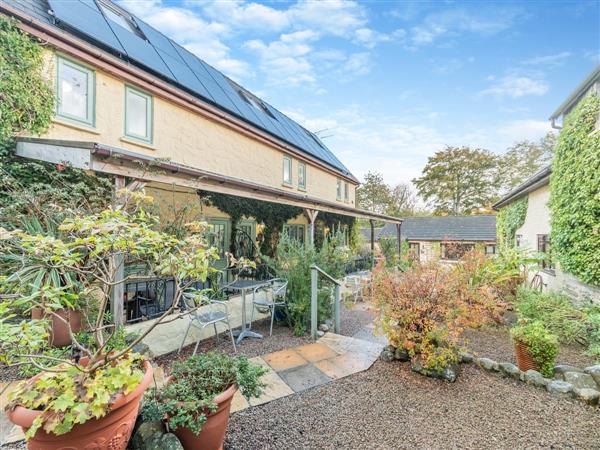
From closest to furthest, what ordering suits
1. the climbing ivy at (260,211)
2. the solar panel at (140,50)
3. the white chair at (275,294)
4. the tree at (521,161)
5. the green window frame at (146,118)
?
the white chair at (275,294) < the green window frame at (146,118) < the solar panel at (140,50) < the climbing ivy at (260,211) < the tree at (521,161)

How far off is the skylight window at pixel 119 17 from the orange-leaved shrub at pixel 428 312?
1013 centimetres

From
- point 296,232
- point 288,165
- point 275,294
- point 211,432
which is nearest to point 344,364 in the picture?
point 275,294

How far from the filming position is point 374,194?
37.5 metres

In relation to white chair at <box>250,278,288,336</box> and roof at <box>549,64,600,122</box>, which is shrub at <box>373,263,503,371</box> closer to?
white chair at <box>250,278,288,336</box>

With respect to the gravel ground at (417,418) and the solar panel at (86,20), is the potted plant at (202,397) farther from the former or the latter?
the solar panel at (86,20)

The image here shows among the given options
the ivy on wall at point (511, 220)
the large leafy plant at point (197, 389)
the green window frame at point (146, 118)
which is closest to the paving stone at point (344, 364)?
the large leafy plant at point (197, 389)

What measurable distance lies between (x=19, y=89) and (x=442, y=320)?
7.81m

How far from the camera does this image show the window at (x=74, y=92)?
5.51 m

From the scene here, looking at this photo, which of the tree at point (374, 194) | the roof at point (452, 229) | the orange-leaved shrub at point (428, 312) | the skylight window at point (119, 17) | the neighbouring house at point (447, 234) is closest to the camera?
the orange-leaved shrub at point (428, 312)

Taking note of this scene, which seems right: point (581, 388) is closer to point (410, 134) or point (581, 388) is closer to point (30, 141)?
point (30, 141)

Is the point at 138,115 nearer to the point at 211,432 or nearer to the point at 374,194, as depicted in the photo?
the point at 211,432

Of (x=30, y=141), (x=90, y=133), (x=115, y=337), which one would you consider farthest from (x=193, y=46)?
(x=115, y=337)

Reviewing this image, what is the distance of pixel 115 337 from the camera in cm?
378

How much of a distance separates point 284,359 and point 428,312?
2.27 meters
